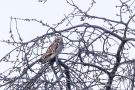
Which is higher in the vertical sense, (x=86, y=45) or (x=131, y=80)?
(x=86, y=45)

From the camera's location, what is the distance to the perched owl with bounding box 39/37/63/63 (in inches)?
188

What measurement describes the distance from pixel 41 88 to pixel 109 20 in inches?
41.2

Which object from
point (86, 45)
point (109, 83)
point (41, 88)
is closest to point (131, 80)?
point (109, 83)

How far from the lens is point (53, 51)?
4.91 metres

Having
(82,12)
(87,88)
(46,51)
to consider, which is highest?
(82,12)

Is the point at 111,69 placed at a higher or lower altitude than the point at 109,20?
lower

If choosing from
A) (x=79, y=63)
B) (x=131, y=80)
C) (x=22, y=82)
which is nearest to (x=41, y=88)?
(x=22, y=82)

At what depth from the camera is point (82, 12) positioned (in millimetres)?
5242

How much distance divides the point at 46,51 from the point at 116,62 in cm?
68

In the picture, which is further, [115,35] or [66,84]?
[115,35]

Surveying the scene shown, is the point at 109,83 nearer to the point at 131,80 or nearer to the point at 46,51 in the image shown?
the point at 131,80

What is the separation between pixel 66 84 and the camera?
182 inches

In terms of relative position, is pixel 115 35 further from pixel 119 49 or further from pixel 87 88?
pixel 87 88

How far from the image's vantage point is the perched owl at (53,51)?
477 centimetres
